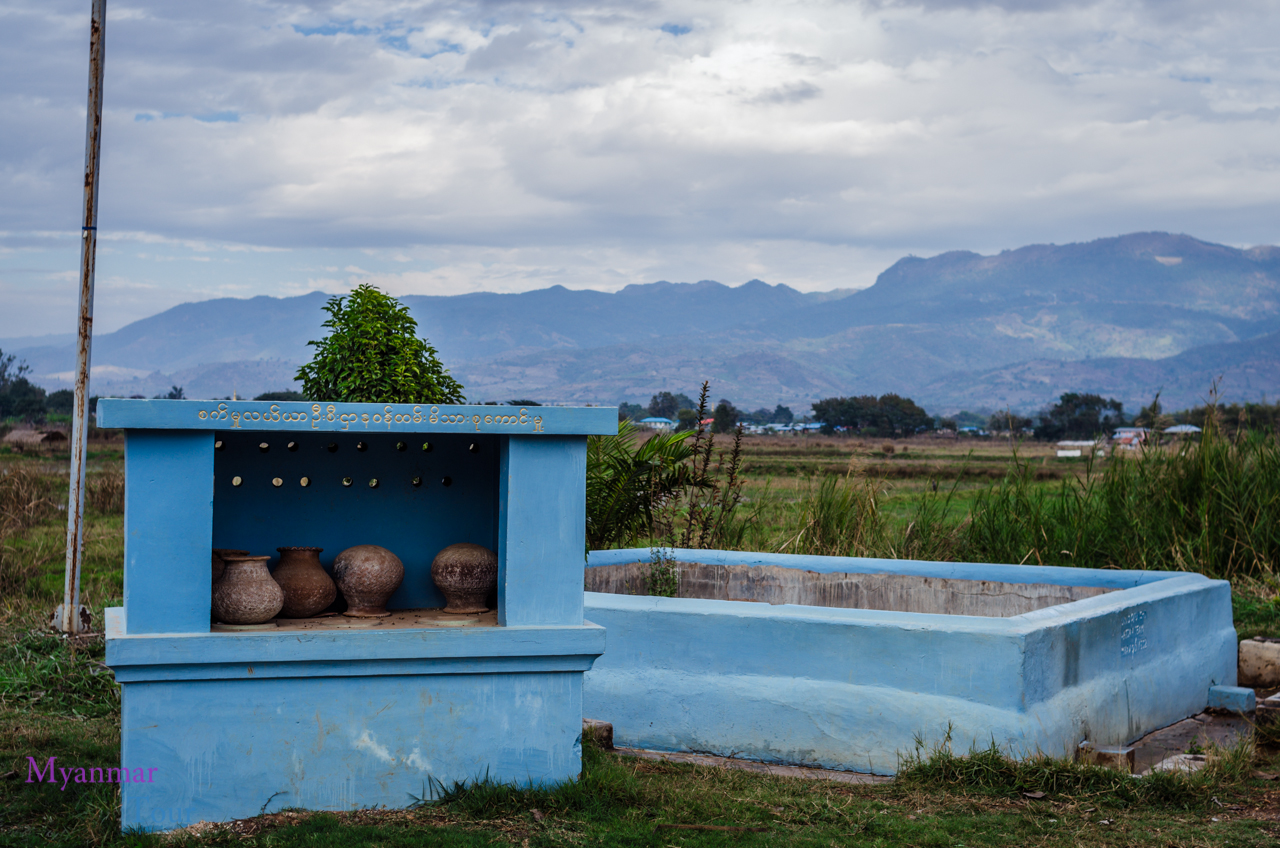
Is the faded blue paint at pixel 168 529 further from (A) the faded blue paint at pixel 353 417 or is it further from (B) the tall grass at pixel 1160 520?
(B) the tall grass at pixel 1160 520

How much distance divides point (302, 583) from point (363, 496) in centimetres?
61

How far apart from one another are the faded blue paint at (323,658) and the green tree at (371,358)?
0.50m

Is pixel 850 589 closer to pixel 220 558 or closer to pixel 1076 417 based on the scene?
pixel 220 558

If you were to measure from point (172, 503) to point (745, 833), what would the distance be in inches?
102

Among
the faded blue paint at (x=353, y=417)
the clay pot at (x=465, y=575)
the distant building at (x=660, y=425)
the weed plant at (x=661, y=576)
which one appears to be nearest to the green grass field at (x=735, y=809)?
the clay pot at (x=465, y=575)

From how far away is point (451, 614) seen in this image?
16.3ft

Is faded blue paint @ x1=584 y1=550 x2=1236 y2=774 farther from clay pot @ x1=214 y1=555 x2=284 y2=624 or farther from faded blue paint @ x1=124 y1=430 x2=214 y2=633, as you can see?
faded blue paint @ x1=124 y1=430 x2=214 y2=633

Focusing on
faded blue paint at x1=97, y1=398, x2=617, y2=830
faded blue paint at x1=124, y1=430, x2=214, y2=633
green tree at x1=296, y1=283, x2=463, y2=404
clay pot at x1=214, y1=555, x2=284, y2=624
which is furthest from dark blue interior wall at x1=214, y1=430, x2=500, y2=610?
faded blue paint at x1=124, y1=430, x2=214, y2=633

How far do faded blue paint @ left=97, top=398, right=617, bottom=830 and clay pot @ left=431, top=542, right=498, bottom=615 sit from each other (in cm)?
19

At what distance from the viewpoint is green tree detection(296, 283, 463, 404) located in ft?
16.9

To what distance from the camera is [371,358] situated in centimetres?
516

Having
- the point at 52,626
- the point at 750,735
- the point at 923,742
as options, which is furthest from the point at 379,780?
the point at 52,626

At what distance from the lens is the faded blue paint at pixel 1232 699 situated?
24.6 ft

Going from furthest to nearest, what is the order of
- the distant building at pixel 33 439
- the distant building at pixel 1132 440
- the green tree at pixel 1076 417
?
the green tree at pixel 1076 417 → the distant building at pixel 33 439 → the distant building at pixel 1132 440
